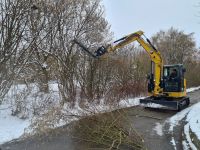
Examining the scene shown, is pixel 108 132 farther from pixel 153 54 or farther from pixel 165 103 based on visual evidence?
pixel 153 54

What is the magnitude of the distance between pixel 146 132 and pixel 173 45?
4325 cm

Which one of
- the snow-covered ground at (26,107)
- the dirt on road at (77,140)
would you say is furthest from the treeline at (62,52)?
the dirt on road at (77,140)

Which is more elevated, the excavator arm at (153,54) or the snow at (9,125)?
the excavator arm at (153,54)

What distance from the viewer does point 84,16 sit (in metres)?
19.0

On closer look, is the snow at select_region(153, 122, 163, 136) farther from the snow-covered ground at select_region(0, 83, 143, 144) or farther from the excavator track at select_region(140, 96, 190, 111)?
the excavator track at select_region(140, 96, 190, 111)

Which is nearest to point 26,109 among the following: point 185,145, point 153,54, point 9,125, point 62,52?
point 9,125

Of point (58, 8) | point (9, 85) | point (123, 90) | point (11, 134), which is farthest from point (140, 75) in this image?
point (11, 134)

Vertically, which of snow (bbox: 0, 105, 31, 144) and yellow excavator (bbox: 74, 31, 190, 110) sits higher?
yellow excavator (bbox: 74, 31, 190, 110)

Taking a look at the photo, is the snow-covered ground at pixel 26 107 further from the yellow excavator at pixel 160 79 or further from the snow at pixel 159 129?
the yellow excavator at pixel 160 79

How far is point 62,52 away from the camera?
18.1 m

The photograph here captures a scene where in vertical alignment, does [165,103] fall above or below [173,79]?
below

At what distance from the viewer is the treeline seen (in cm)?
1327

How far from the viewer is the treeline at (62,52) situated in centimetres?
1327

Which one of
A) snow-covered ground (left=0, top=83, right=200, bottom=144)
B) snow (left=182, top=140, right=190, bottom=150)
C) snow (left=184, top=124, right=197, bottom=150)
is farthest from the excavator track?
snow (left=182, top=140, right=190, bottom=150)
